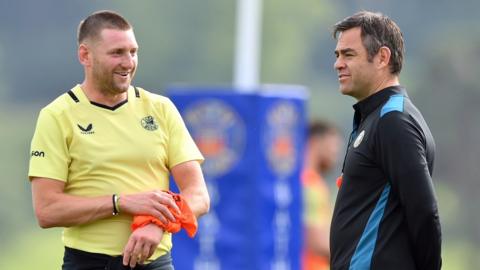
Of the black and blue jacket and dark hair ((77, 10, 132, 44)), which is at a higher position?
dark hair ((77, 10, 132, 44))

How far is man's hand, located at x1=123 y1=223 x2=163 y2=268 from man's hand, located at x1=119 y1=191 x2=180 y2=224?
0.06 m

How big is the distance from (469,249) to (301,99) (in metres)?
10.8

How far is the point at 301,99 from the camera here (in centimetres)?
959

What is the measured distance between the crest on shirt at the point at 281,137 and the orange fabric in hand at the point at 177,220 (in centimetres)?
362

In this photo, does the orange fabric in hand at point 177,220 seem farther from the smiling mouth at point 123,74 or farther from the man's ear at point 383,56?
the man's ear at point 383,56

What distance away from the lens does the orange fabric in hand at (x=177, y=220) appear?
5.43m

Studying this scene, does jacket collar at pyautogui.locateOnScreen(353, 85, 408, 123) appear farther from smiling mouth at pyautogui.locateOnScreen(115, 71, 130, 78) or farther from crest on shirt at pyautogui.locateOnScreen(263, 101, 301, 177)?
crest on shirt at pyautogui.locateOnScreen(263, 101, 301, 177)

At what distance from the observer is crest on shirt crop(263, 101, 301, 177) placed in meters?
9.18

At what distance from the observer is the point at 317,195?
996cm

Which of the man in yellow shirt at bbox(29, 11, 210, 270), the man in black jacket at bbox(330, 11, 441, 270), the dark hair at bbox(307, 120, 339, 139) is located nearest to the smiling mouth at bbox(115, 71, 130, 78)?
the man in yellow shirt at bbox(29, 11, 210, 270)

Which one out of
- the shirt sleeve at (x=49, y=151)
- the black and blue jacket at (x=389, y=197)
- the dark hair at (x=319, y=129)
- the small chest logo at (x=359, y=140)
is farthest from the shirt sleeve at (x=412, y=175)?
the dark hair at (x=319, y=129)

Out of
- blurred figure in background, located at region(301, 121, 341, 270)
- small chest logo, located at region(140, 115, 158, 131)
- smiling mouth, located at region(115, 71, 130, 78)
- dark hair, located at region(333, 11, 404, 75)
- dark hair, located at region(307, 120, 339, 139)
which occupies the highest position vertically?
dark hair, located at region(333, 11, 404, 75)

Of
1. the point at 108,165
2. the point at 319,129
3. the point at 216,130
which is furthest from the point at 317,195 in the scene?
the point at 108,165

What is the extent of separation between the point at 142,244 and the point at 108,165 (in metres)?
0.40
